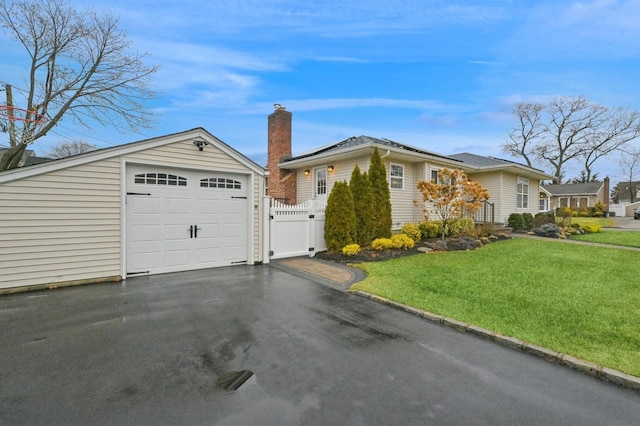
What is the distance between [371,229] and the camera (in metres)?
9.90

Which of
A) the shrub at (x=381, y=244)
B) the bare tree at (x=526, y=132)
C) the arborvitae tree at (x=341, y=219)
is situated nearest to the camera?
the arborvitae tree at (x=341, y=219)

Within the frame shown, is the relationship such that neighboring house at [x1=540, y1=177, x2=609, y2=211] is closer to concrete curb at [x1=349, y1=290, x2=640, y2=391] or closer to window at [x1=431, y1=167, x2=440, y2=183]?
window at [x1=431, y1=167, x2=440, y2=183]

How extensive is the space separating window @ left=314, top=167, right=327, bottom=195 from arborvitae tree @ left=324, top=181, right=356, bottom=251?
11.7ft

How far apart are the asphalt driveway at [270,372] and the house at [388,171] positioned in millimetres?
7932

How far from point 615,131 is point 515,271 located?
38831 mm

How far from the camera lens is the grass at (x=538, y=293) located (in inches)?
135

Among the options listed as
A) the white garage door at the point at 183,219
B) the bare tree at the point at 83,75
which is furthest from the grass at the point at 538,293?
the bare tree at the point at 83,75

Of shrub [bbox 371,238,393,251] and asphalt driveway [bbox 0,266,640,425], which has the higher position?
shrub [bbox 371,238,393,251]

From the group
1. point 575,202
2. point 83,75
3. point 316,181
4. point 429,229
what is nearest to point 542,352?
point 429,229

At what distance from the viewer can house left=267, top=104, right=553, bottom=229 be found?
11.9 m

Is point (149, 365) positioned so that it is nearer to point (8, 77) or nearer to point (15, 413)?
point (15, 413)

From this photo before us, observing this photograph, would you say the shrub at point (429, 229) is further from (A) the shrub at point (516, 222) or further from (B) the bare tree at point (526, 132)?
(B) the bare tree at point (526, 132)

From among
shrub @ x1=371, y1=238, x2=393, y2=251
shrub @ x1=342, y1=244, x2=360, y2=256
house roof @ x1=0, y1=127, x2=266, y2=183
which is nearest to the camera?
Result: house roof @ x1=0, y1=127, x2=266, y2=183

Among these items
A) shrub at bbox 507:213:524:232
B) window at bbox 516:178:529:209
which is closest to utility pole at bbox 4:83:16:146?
shrub at bbox 507:213:524:232
